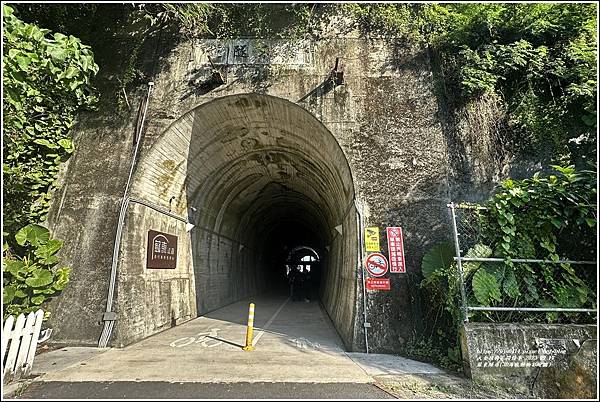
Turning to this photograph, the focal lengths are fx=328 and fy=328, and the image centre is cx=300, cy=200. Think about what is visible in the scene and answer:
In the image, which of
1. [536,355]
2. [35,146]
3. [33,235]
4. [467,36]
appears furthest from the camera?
[467,36]

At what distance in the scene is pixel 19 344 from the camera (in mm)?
4816

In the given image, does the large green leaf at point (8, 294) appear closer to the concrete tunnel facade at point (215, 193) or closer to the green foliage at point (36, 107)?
the green foliage at point (36, 107)

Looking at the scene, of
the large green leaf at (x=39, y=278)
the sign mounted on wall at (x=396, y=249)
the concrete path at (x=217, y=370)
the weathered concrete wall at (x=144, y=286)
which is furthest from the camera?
the weathered concrete wall at (x=144, y=286)

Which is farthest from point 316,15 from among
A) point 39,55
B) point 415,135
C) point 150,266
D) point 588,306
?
point 588,306

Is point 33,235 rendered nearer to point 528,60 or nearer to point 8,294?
point 8,294

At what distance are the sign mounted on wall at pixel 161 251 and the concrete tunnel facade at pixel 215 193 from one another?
19 cm

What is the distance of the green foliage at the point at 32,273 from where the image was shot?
6.41 metres

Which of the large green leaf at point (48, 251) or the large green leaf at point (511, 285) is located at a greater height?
the large green leaf at point (48, 251)

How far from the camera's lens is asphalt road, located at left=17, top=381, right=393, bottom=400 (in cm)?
435

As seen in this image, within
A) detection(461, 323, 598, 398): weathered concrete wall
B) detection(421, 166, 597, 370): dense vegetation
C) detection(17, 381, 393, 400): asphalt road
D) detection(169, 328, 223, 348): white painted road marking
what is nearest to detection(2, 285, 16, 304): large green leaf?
detection(17, 381, 393, 400): asphalt road

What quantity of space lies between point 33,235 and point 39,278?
914 millimetres

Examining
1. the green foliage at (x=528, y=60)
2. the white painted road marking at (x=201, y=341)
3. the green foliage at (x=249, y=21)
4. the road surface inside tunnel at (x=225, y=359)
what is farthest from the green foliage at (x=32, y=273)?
the green foliage at (x=528, y=60)

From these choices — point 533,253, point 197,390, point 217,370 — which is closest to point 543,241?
point 533,253

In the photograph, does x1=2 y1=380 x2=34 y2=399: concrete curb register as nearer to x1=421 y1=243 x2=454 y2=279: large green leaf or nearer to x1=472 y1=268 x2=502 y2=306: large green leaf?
x1=421 y1=243 x2=454 y2=279: large green leaf
